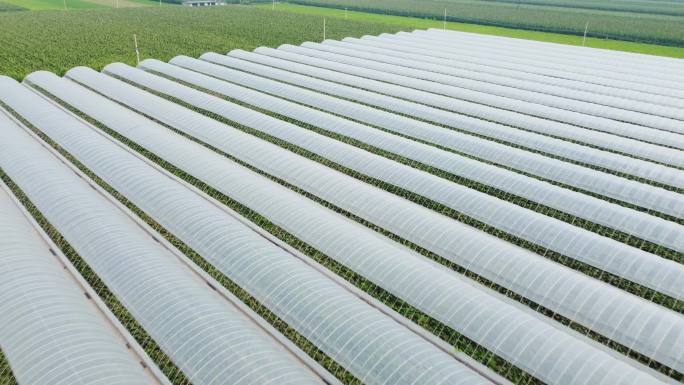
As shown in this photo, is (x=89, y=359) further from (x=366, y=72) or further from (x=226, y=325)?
(x=366, y=72)

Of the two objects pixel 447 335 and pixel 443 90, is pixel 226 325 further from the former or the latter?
pixel 443 90

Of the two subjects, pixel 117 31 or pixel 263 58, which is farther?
pixel 117 31

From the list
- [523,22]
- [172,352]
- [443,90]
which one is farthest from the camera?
[523,22]

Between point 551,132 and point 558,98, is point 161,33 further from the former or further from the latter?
point 551,132

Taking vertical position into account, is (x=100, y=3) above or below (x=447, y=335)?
above

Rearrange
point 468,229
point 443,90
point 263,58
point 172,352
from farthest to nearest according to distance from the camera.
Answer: point 263,58
point 443,90
point 468,229
point 172,352

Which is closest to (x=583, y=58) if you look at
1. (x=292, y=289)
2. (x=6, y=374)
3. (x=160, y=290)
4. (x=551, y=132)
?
(x=551, y=132)

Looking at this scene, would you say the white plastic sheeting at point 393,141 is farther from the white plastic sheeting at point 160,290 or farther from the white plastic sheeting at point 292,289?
the white plastic sheeting at point 160,290

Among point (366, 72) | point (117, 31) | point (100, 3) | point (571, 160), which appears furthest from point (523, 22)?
point (100, 3)
